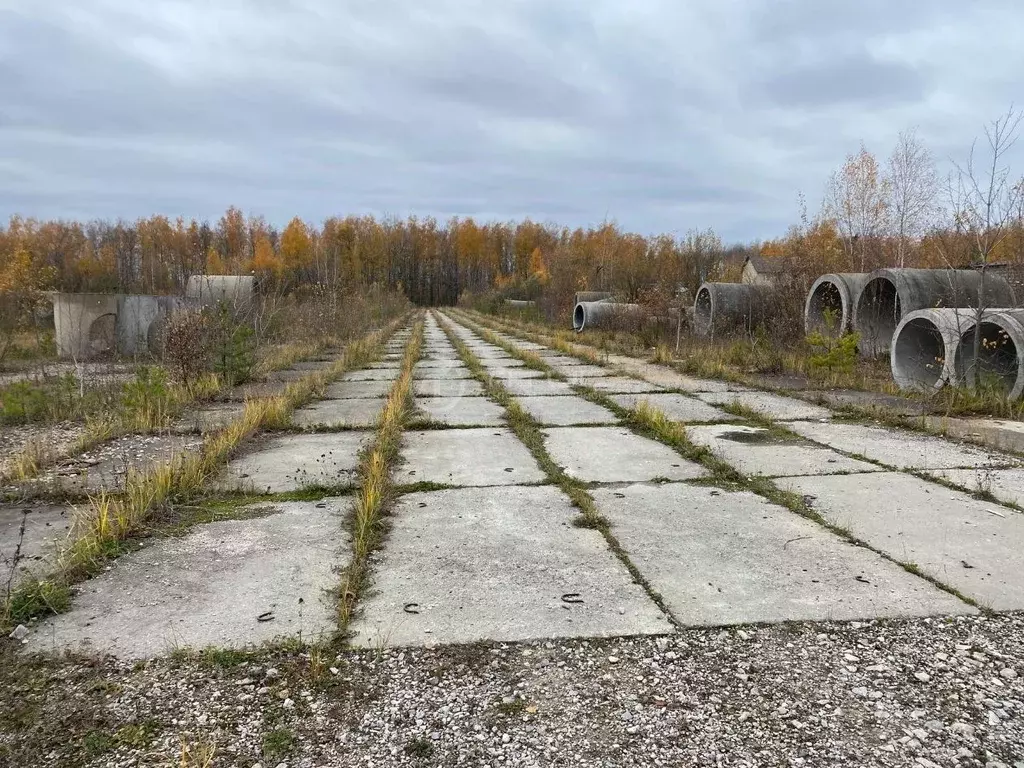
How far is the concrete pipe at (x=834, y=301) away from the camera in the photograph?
10461 millimetres

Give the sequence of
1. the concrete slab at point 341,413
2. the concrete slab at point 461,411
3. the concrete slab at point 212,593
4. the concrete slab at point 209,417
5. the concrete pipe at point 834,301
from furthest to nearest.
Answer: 1. the concrete pipe at point 834,301
2. the concrete slab at point 461,411
3. the concrete slab at point 341,413
4. the concrete slab at point 209,417
5. the concrete slab at point 212,593

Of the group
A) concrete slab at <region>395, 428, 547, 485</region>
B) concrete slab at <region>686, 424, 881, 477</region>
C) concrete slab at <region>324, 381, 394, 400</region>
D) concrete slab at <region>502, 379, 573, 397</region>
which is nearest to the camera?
concrete slab at <region>395, 428, 547, 485</region>

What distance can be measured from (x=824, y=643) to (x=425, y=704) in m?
1.39

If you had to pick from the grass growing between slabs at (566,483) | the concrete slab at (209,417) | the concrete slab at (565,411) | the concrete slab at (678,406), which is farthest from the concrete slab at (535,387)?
the concrete slab at (209,417)

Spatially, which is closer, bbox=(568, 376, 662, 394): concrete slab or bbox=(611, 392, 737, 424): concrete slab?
bbox=(611, 392, 737, 424): concrete slab

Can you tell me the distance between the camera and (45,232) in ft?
168

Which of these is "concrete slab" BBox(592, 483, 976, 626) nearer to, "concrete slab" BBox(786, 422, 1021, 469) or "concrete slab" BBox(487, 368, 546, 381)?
"concrete slab" BBox(786, 422, 1021, 469)

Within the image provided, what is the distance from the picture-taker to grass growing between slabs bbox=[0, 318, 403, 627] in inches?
98.4

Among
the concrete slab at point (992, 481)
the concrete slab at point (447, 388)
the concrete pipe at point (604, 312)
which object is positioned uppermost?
the concrete pipe at point (604, 312)

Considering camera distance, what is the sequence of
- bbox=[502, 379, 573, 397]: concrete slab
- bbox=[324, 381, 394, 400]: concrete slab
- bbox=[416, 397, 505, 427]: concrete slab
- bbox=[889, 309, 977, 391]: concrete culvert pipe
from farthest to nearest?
bbox=[502, 379, 573, 397]: concrete slab, bbox=[324, 381, 394, 400]: concrete slab, bbox=[889, 309, 977, 391]: concrete culvert pipe, bbox=[416, 397, 505, 427]: concrete slab

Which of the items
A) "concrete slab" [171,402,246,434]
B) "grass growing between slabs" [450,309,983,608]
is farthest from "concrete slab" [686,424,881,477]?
"concrete slab" [171,402,246,434]

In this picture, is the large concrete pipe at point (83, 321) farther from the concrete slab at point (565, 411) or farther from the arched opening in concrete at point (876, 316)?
the arched opening in concrete at point (876, 316)

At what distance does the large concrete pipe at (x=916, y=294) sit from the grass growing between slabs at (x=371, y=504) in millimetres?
6841

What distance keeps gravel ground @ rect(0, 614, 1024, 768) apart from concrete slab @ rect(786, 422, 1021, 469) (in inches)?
106
